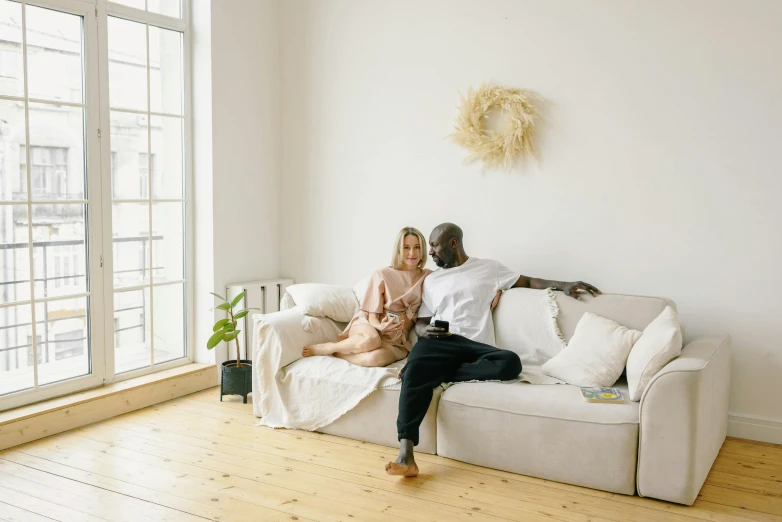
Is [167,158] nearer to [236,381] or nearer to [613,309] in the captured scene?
[236,381]

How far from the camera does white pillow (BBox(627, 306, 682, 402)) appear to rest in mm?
2869

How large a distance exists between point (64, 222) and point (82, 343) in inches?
26.7

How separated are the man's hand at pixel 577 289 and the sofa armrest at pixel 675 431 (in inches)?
29.1

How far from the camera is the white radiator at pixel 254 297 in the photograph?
4457 mm

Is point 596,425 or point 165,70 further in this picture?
point 165,70

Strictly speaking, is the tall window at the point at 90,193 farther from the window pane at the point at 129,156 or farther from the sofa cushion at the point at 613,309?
the sofa cushion at the point at 613,309

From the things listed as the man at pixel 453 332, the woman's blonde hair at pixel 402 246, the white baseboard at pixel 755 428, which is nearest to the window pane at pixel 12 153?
the woman's blonde hair at pixel 402 246

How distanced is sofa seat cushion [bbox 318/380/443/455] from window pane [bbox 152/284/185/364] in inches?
57.5

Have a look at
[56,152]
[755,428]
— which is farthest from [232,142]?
[755,428]

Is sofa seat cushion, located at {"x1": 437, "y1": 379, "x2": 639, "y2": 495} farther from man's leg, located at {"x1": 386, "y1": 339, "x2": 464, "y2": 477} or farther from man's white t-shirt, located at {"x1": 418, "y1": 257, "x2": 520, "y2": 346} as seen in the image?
man's white t-shirt, located at {"x1": 418, "y1": 257, "x2": 520, "y2": 346}

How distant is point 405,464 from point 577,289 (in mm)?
1285

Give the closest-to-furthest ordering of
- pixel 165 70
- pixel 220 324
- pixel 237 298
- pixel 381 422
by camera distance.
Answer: pixel 381 422 → pixel 220 324 → pixel 237 298 → pixel 165 70

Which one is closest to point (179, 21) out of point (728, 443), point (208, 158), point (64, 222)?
point (208, 158)

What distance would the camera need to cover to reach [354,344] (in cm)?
362
